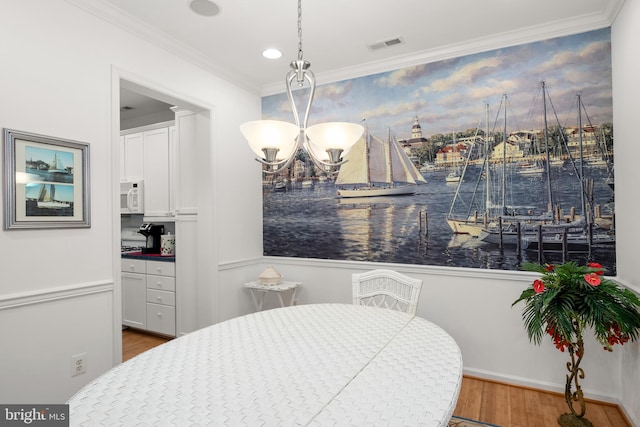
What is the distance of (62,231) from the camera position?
7.04 ft

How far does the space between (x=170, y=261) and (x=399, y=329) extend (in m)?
2.80

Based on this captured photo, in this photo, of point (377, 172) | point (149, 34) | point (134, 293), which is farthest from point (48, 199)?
point (377, 172)

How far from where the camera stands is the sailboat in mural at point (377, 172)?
318cm

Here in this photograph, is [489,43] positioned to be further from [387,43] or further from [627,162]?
[627,162]

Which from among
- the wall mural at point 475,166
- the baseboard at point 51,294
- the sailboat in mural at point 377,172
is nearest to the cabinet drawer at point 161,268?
the wall mural at point 475,166

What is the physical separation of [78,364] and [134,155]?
9.36 ft

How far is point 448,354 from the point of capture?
1.51m

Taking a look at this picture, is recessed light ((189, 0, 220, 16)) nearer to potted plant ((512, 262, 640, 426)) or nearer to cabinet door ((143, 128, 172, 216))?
cabinet door ((143, 128, 172, 216))

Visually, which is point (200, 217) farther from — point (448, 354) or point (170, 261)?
point (448, 354)

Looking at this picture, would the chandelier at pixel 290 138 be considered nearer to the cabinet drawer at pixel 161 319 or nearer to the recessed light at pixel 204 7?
the recessed light at pixel 204 7

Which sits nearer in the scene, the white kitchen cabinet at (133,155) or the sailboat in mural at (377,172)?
the sailboat in mural at (377,172)

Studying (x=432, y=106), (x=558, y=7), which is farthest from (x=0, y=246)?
(x=558, y=7)

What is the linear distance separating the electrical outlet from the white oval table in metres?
1.02

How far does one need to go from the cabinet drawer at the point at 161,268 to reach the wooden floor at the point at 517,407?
2907 millimetres
